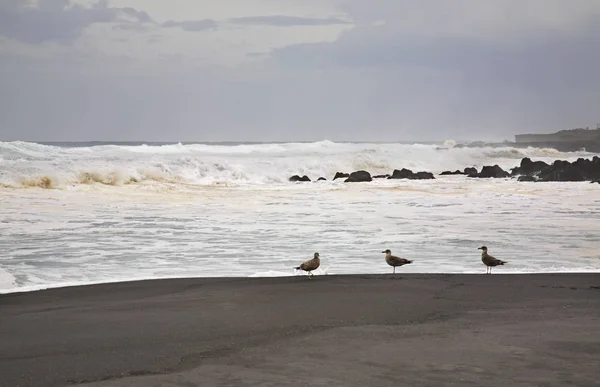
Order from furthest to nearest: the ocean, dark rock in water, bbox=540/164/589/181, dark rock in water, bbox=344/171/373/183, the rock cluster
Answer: dark rock in water, bbox=344/171/373/183 → the rock cluster → dark rock in water, bbox=540/164/589/181 → the ocean

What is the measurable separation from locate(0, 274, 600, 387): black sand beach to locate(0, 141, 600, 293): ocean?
1.15 metres

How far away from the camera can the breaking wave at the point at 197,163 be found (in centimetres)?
2731

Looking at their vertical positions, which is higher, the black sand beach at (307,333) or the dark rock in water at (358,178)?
the dark rock in water at (358,178)

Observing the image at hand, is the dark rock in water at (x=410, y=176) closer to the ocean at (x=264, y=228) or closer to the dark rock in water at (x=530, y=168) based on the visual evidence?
the dark rock in water at (x=530, y=168)

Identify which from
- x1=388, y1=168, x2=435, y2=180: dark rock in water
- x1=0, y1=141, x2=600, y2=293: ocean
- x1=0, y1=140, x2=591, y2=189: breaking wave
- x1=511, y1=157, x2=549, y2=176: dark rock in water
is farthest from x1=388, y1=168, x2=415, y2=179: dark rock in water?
x1=0, y1=140, x2=591, y2=189: breaking wave

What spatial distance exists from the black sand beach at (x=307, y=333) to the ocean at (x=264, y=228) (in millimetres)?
1152

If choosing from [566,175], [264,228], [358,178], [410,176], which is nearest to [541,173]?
[566,175]

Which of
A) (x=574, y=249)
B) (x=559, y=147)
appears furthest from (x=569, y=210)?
(x=559, y=147)

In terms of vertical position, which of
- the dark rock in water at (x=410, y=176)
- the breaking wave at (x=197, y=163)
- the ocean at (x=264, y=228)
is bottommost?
the ocean at (x=264, y=228)

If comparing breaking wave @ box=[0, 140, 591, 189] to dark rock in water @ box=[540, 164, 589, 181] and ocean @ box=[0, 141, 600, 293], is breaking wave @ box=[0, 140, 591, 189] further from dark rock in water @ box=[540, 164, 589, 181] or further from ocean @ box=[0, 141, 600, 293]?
dark rock in water @ box=[540, 164, 589, 181]

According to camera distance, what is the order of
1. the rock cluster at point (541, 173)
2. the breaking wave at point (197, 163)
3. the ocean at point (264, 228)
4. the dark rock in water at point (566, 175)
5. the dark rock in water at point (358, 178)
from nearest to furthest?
1. the ocean at point (264, 228)
2. the breaking wave at point (197, 163)
3. the dark rock in water at point (566, 175)
4. the rock cluster at point (541, 173)
5. the dark rock in water at point (358, 178)

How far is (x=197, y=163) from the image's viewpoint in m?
34.2

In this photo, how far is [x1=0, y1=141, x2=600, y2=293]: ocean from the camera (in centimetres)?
880

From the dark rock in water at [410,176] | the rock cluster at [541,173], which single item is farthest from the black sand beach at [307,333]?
the dark rock in water at [410,176]
